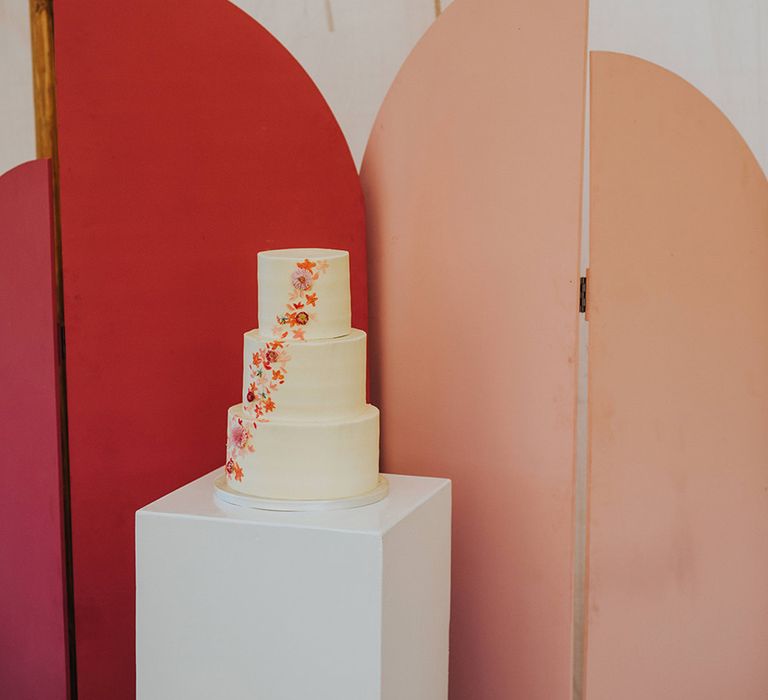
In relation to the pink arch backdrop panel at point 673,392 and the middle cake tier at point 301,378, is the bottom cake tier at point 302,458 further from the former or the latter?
the pink arch backdrop panel at point 673,392

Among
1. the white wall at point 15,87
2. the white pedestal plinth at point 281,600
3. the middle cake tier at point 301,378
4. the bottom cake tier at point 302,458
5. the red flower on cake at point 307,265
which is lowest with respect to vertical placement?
the white pedestal plinth at point 281,600

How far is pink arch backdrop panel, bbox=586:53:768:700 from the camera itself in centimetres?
134

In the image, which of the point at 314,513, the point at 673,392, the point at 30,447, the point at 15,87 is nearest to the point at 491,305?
the point at 673,392

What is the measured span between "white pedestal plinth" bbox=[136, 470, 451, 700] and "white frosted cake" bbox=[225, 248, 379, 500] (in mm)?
42

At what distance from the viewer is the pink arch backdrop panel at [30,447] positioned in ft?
4.15

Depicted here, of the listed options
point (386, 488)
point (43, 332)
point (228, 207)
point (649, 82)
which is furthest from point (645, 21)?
point (43, 332)

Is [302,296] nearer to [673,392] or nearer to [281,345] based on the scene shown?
[281,345]

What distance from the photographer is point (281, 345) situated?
120 centimetres

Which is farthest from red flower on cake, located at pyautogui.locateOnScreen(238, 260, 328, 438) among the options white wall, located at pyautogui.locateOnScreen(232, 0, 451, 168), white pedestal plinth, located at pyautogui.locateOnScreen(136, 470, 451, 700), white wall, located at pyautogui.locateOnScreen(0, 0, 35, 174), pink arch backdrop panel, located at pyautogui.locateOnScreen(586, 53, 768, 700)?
white wall, located at pyautogui.locateOnScreen(0, 0, 35, 174)

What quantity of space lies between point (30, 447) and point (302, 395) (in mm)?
385

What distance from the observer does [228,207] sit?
1.37 meters

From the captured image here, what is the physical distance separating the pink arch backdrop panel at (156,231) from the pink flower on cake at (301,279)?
0.67 feet

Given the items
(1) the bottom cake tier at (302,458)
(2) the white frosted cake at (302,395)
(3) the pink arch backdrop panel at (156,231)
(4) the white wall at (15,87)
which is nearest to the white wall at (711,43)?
(3) the pink arch backdrop panel at (156,231)

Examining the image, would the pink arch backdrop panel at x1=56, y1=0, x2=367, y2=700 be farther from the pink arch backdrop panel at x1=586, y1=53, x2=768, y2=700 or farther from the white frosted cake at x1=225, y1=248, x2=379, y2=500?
the pink arch backdrop panel at x1=586, y1=53, x2=768, y2=700
